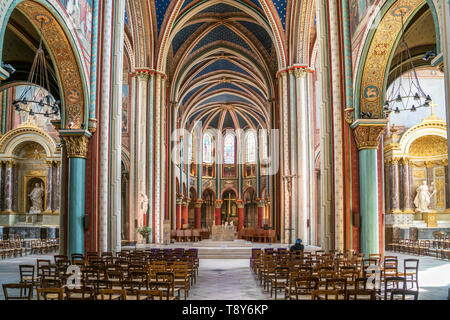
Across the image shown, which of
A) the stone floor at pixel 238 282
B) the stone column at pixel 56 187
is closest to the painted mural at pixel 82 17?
the stone floor at pixel 238 282

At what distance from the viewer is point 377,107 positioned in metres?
13.4

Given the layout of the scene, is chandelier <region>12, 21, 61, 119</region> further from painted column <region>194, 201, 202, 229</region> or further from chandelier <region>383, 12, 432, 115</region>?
painted column <region>194, 201, 202, 229</region>

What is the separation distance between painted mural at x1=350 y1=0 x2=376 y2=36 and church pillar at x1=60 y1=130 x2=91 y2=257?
30.3 feet

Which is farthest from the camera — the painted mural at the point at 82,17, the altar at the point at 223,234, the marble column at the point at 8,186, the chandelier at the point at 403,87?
the altar at the point at 223,234

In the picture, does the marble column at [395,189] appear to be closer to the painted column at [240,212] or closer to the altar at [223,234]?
the altar at [223,234]

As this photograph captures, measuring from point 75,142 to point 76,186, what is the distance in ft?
4.62

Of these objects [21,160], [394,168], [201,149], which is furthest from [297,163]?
[201,149]

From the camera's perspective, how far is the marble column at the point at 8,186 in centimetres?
2628

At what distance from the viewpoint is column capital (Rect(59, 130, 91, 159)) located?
44.8 ft

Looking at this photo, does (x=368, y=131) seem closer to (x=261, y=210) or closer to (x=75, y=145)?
(x=75, y=145)

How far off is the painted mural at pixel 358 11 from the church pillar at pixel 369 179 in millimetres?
3139

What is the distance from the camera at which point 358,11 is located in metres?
13.4

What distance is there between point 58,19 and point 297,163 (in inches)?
619

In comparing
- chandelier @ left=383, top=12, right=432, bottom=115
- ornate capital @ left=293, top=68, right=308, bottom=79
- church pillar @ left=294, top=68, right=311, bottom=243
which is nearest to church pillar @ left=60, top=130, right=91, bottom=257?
chandelier @ left=383, top=12, right=432, bottom=115
